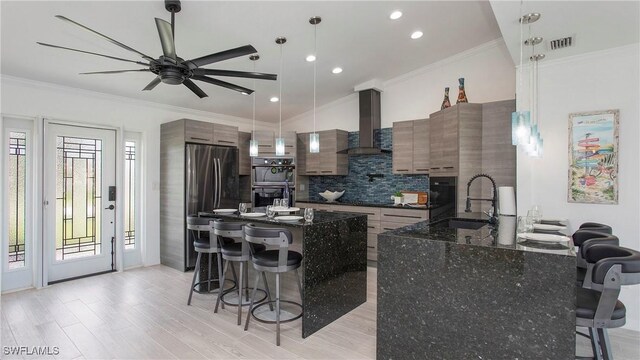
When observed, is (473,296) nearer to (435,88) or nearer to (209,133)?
(435,88)

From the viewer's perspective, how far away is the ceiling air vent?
2.70 metres

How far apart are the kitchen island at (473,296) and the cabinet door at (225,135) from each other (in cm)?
367

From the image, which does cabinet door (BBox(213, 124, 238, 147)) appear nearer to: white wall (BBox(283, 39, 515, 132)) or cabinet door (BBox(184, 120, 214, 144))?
cabinet door (BBox(184, 120, 214, 144))

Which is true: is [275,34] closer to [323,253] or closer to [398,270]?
[323,253]

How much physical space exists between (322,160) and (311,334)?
3.33 m

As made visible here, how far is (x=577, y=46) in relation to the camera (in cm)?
281

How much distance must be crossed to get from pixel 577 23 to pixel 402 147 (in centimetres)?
258

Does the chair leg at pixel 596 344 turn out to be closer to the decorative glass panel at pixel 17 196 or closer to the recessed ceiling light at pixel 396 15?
the recessed ceiling light at pixel 396 15

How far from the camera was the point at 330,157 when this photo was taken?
546 cm

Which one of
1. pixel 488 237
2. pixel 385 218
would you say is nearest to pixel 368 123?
pixel 385 218

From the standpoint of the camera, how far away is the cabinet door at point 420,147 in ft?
15.1

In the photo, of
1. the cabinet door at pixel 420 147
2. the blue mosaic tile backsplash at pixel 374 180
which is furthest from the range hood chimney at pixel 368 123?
the cabinet door at pixel 420 147

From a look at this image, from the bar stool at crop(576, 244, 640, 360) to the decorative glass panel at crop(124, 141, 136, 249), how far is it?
5.17 meters

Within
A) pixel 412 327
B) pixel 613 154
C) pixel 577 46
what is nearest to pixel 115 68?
pixel 412 327
